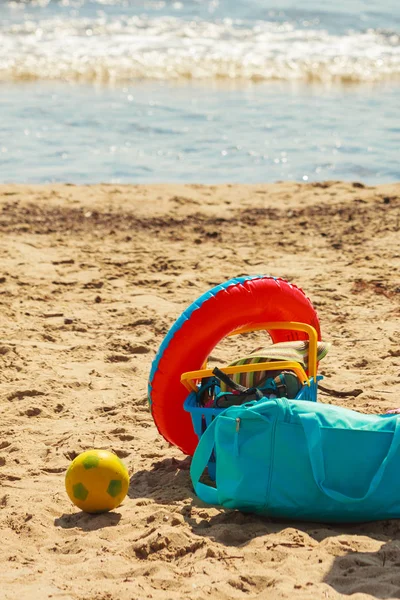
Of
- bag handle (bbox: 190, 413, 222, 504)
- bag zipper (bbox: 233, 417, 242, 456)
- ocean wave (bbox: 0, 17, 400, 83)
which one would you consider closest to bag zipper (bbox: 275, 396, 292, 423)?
bag zipper (bbox: 233, 417, 242, 456)

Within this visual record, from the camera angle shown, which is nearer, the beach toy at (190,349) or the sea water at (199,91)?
the beach toy at (190,349)

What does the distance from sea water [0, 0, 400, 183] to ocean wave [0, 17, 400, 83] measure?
0.04 metres

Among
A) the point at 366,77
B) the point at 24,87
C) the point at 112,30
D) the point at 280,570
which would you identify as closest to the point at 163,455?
the point at 280,570

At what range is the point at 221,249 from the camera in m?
8.09

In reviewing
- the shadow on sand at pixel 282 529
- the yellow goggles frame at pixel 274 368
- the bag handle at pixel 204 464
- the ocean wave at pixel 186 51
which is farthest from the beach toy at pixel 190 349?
the ocean wave at pixel 186 51

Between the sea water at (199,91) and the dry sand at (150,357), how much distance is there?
1.34 meters

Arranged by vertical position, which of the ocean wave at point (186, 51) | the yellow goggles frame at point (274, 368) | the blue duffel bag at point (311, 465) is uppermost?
the ocean wave at point (186, 51)

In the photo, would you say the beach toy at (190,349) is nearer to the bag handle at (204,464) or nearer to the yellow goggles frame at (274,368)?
the yellow goggles frame at (274,368)

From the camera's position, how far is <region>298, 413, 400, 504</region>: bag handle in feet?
12.3

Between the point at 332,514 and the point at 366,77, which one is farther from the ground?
the point at 366,77

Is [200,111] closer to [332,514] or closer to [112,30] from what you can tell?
[112,30]

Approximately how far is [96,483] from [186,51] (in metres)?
15.4

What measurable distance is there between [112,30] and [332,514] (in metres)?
18.1

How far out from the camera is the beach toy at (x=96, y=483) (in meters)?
4.05
